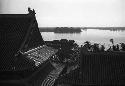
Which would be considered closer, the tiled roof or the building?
the building

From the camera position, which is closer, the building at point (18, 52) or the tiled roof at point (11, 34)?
the building at point (18, 52)

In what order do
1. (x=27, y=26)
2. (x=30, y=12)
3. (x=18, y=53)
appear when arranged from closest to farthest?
(x=18, y=53) < (x=27, y=26) < (x=30, y=12)

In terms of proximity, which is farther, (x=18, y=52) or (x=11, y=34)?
(x=11, y=34)

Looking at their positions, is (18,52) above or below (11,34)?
below

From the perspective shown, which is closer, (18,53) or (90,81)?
(18,53)

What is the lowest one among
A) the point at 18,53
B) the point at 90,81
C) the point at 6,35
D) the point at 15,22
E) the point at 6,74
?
the point at 90,81

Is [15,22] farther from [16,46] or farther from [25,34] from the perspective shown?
[16,46]

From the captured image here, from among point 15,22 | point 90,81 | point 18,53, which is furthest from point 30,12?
point 90,81

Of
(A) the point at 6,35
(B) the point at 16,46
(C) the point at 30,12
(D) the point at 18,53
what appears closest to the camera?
(D) the point at 18,53

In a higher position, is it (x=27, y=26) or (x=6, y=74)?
(x=27, y=26)

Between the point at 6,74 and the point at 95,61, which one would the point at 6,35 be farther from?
the point at 95,61
